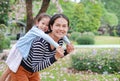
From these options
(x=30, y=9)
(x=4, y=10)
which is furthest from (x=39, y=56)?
(x=4, y=10)

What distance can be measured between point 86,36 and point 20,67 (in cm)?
2584

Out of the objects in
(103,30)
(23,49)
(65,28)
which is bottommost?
(103,30)

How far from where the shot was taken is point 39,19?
3.43 metres

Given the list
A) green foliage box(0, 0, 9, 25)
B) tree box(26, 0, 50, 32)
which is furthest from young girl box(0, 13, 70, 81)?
green foliage box(0, 0, 9, 25)

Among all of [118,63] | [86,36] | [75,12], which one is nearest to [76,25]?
[75,12]

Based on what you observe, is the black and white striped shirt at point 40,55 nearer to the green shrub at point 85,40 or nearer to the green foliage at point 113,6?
the green shrub at point 85,40

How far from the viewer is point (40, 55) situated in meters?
3.10

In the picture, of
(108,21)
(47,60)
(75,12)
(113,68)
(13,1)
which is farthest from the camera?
(108,21)

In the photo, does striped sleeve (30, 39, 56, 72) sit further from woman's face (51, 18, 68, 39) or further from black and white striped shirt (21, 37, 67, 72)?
woman's face (51, 18, 68, 39)

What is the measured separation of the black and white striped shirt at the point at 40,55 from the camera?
10.1ft

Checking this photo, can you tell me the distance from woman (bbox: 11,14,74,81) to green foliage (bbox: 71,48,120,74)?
→ 6.43 metres

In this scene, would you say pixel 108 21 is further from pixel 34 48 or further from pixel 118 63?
pixel 34 48

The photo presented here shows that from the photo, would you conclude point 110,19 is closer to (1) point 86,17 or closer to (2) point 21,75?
(1) point 86,17

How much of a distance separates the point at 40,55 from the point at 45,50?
7 cm
